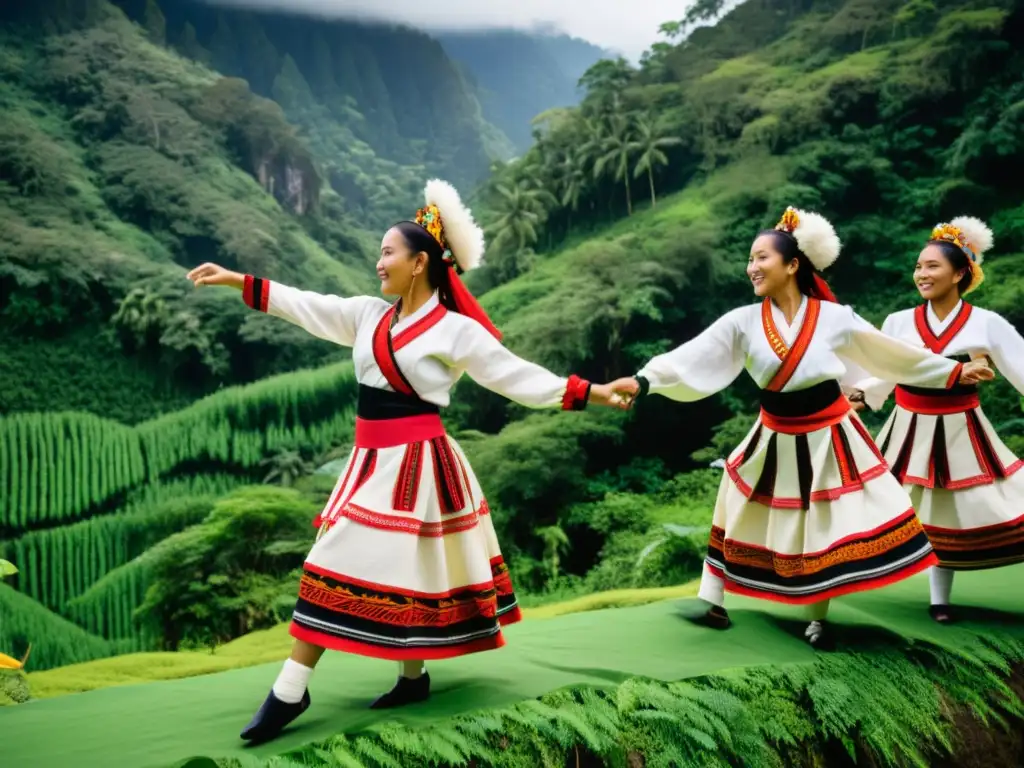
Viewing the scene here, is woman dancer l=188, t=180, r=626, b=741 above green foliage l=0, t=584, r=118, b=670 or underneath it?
above

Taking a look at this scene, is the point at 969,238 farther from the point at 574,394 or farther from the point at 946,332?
the point at 574,394

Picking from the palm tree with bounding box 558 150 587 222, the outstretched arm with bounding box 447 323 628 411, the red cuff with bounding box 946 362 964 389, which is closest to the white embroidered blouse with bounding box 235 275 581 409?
the outstretched arm with bounding box 447 323 628 411

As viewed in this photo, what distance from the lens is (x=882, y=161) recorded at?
36.7ft

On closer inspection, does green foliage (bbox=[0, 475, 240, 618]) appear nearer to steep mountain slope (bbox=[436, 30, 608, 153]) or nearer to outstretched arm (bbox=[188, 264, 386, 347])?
outstretched arm (bbox=[188, 264, 386, 347])

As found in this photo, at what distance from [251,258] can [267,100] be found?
2.59m

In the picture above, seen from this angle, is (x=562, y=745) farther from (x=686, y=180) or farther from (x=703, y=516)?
(x=686, y=180)

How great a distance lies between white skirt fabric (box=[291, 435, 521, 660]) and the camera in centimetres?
240

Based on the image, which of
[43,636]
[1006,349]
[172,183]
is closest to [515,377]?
[1006,349]

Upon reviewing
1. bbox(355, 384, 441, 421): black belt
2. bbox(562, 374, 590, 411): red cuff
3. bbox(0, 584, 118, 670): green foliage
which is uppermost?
bbox(562, 374, 590, 411): red cuff

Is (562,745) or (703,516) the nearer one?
(562,745)

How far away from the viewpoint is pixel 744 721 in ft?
8.93

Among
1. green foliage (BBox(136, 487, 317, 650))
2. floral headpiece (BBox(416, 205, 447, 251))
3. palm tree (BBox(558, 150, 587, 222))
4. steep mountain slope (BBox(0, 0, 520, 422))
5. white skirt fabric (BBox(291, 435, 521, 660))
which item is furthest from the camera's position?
palm tree (BBox(558, 150, 587, 222))

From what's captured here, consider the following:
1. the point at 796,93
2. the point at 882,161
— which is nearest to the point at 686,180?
the point at 796,93

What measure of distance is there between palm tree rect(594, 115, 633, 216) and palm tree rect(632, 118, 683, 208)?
14cm
